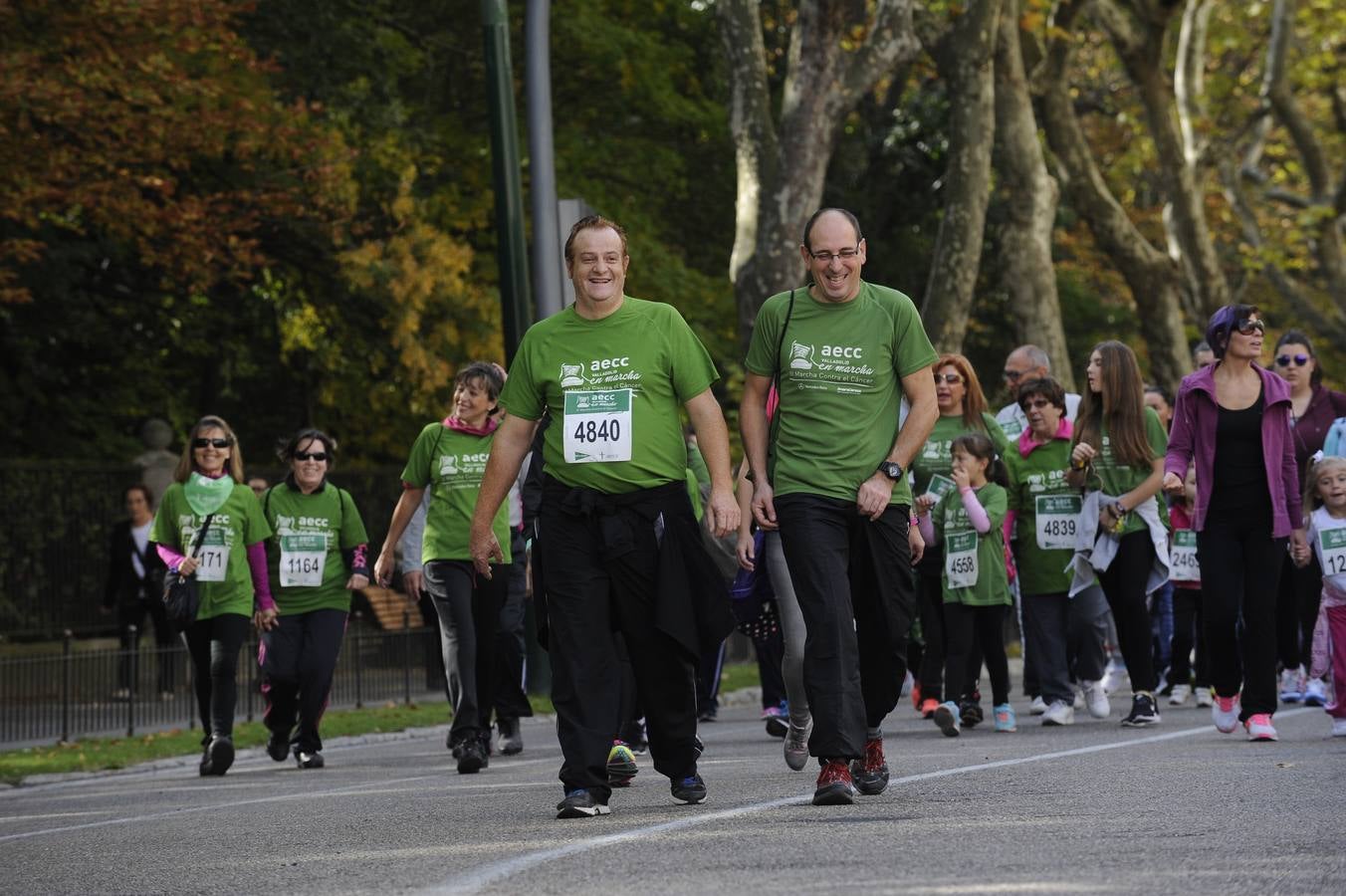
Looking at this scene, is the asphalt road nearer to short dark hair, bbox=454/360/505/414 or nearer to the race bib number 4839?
the race bib number 4839

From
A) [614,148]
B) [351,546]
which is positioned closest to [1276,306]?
[614,148]

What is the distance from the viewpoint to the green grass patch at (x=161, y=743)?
14.7 metres

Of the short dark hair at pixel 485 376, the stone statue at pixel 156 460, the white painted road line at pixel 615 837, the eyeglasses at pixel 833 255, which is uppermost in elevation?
the stone statue at pixel 156 460

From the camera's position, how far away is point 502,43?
1922cm

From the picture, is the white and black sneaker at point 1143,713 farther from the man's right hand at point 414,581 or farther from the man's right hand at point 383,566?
the man's right hand at point 383,566

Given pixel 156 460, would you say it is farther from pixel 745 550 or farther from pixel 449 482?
pixel 745 550

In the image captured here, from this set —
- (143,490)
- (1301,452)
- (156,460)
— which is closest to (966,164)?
(156,460)

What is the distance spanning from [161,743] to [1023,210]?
43.1 ft

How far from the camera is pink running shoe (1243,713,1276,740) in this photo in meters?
11.6

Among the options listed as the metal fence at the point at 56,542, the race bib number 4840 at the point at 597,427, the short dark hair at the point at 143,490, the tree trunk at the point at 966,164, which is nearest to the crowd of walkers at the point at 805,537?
the race bib number 4840 at the point at 597,427

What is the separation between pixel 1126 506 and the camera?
526 inches

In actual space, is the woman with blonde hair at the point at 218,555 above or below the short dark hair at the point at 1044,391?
below

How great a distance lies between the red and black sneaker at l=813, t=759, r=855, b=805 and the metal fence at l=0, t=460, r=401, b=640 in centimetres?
1520

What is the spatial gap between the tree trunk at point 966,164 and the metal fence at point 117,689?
7.47 m
